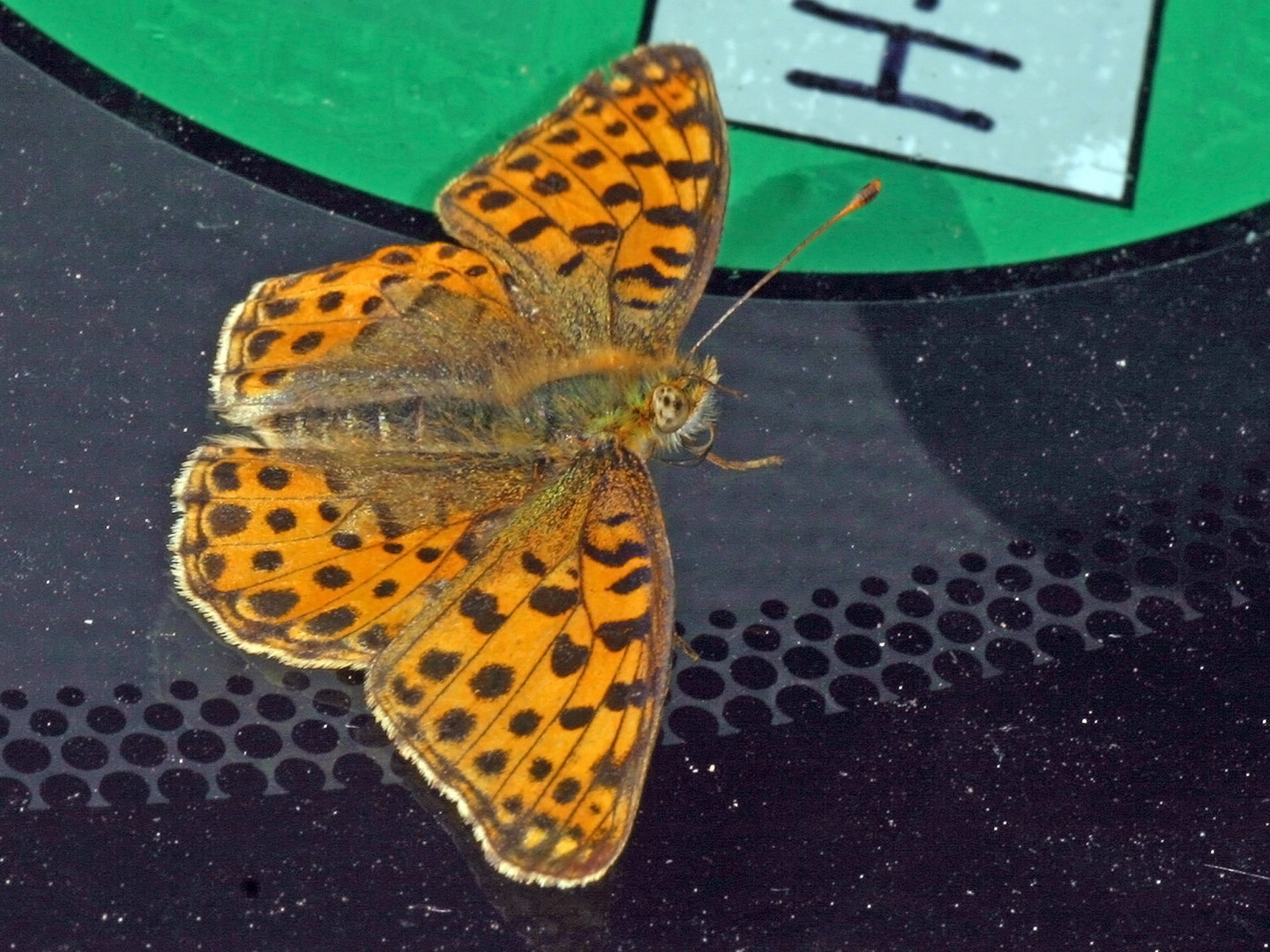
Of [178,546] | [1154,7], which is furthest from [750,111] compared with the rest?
[178,546]

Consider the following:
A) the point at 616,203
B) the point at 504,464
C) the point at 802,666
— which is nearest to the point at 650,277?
the point at 616,203

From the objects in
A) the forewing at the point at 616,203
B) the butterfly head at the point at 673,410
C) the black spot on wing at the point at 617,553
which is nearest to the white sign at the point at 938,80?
the forewing at the point at 616,203

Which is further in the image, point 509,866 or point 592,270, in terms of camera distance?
point 592,270

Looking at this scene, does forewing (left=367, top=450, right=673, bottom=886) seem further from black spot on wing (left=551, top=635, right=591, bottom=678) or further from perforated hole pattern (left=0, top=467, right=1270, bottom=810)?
perforated hole pattern (left=0, top=467, right=1270, bottom=810)

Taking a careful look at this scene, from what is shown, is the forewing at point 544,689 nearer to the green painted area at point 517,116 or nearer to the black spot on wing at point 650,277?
the black spot on wing at point 650,277

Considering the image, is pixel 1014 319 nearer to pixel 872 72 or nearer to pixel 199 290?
pixel 872 72

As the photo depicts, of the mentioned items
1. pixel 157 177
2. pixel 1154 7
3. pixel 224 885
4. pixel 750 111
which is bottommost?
pixel 224 885
